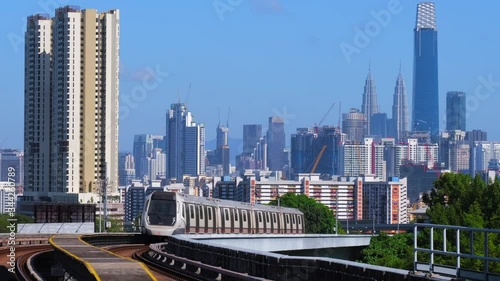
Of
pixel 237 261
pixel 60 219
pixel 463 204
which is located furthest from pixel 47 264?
pixel 463 204

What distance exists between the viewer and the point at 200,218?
59656 millimetres

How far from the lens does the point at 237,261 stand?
91.1 feet

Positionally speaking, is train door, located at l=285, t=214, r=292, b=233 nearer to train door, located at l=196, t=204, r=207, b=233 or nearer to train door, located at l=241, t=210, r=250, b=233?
train door, located at l=241, t=210, r=250, b=233

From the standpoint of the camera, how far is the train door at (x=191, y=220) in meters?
57.4

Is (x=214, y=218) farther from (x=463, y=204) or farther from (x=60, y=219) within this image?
(x=463, y=204)

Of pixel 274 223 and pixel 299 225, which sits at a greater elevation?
pixel 274 223

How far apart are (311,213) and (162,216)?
349 feet

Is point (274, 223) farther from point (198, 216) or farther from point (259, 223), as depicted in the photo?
point (198, 216)

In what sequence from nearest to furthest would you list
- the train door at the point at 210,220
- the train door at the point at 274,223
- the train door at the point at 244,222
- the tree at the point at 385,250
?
the train door at the point at 210,220
the train door at the point at 244,222
the train door at the point at 274,223
the tree at the point at 385,250

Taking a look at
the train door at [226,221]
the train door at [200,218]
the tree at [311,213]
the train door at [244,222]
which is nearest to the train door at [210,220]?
the train door at [200,218]

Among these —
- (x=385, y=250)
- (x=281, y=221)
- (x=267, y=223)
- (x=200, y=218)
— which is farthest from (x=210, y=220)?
(x=385, y=250)

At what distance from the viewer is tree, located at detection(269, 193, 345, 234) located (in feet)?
532

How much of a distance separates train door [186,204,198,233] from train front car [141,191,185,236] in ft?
2.55

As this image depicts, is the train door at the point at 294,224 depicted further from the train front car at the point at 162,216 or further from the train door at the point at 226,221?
the train front car at the point at 162,216
